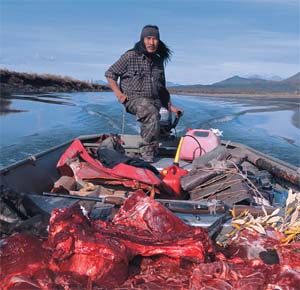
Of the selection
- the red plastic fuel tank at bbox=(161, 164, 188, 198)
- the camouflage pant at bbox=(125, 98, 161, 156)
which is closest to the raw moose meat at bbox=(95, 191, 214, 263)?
the red plastic fuel tank at bbox=(161, 164, 188, 198)

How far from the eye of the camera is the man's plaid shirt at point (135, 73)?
6832 millimetres

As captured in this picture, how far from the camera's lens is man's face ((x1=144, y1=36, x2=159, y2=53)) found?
6773mm

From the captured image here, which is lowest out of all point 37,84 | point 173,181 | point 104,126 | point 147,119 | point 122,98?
point 104,126

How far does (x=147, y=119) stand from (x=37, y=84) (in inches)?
1256

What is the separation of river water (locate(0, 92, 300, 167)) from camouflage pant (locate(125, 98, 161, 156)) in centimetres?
545

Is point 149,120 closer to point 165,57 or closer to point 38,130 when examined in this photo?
point 165,57

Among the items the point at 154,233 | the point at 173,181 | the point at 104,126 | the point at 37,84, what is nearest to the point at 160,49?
the point at 173,181

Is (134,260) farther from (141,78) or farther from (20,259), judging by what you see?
(141,78)

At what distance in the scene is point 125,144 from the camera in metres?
8.19

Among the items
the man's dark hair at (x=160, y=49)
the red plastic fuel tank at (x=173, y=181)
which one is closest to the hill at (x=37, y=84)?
the man's dark hair at (x=160, y=49)

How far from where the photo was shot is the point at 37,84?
122 ft

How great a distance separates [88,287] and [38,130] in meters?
14.2

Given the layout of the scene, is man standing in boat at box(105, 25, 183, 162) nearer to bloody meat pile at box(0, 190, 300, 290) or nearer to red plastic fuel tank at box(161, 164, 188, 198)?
red plastic fuel tank at box(161, 164, 188, 198)

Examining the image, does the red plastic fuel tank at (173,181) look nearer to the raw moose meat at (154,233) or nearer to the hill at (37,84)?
the raw moose meat at (154,233)
